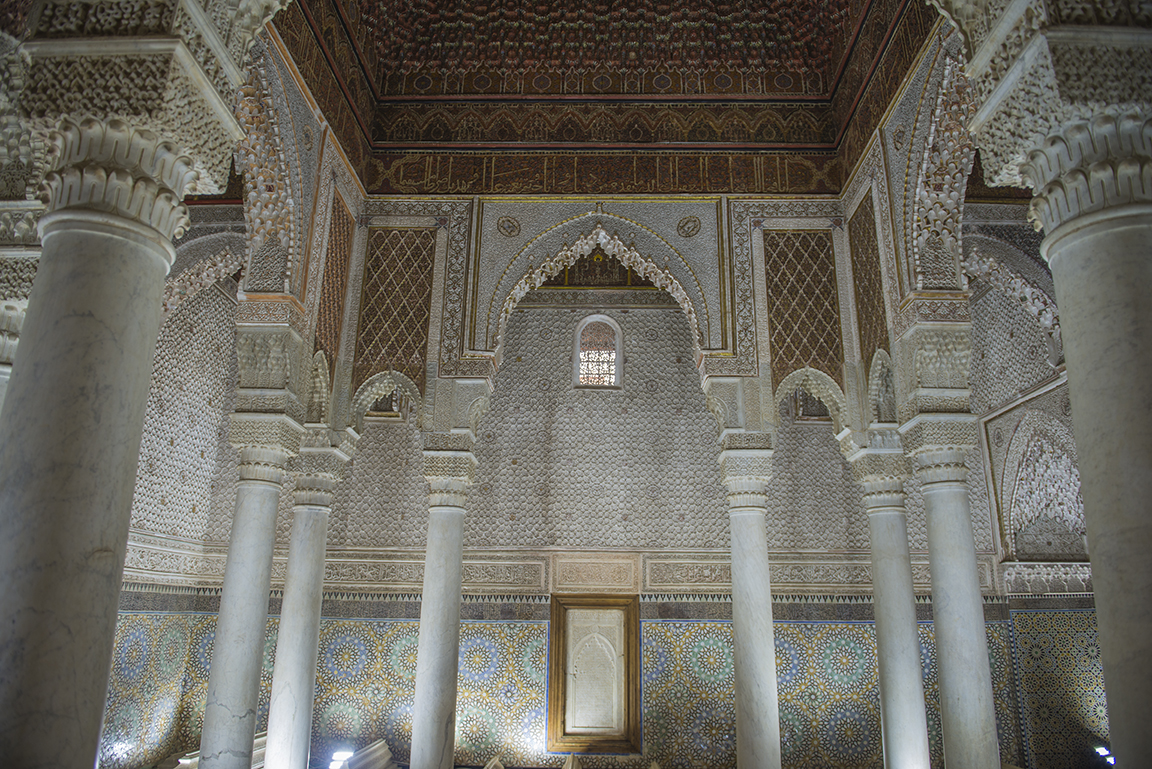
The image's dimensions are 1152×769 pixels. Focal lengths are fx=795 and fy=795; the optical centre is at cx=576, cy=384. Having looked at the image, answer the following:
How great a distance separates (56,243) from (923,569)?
924cm

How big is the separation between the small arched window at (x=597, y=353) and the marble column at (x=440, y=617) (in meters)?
3.29

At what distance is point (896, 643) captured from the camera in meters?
6.76

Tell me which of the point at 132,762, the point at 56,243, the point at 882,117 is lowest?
the point at 132,762

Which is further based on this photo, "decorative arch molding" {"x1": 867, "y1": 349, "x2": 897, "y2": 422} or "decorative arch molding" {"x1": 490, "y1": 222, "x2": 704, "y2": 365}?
"decorative arch molding" {"x1": 490, "y1": 222, "x2": 704, "y2": 365}

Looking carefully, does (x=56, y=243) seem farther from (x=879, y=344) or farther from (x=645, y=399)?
(x=645, y=399)

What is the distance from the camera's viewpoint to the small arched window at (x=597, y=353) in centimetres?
1041

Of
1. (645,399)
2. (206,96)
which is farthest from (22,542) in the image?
(645,399)

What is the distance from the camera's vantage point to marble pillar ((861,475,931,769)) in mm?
6516

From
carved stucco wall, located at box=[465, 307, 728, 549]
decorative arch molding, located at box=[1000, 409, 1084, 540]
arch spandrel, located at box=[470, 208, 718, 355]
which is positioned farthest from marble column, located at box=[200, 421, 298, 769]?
decorative arch molding, located at box=[1000, 409, 1084, 540]

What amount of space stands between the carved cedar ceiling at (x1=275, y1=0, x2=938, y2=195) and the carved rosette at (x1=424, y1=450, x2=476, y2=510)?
8.69 ft

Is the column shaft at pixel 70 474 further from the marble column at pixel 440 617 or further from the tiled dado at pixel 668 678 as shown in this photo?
the tiled dado at pixel 668 678

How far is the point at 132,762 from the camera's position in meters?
8.28

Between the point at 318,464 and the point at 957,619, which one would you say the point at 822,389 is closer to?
the point at 957,619

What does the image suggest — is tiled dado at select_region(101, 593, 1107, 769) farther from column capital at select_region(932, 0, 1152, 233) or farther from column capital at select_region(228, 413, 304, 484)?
column capital at select_region(932, 0, 1152, 233)
